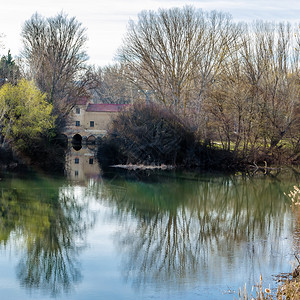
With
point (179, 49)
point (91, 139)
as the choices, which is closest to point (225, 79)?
point (179, 49)

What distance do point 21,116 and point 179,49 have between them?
1485 centimetres

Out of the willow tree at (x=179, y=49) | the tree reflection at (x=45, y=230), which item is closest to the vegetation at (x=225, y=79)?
the willow tree at (x=179, y=49)

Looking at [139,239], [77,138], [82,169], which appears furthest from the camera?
[77,138]

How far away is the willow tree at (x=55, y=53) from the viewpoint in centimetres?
4077

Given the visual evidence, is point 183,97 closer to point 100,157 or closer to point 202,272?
point 100,157

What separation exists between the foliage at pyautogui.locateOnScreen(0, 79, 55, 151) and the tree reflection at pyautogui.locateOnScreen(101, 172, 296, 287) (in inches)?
320

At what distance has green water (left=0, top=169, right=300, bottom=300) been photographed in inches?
384

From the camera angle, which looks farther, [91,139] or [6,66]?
[91,139]


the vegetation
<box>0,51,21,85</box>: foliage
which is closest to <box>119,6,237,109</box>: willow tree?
the vegetation

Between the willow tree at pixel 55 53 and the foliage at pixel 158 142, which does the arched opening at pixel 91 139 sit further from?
the foliage at pixel 158 142

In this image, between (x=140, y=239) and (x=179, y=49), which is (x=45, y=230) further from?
(x=179, y=49)

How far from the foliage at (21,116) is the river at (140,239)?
628cm

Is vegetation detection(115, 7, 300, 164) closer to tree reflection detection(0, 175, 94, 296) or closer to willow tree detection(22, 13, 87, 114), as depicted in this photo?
willow tree detection(22, 13, 87, 114)

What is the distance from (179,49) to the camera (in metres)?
39.3
